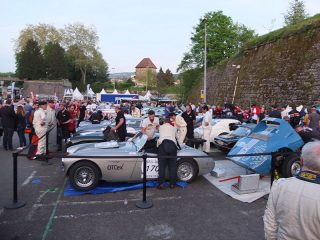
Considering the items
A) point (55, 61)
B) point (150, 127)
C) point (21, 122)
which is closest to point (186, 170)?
point (150, 127)

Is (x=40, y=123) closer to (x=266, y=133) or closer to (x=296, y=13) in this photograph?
(x=266, y=133)

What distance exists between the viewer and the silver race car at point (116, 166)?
6480 millimetres

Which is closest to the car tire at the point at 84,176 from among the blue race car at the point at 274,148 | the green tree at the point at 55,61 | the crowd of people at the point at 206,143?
the crowd of people at the point at 206,143

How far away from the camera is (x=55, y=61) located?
234 feet

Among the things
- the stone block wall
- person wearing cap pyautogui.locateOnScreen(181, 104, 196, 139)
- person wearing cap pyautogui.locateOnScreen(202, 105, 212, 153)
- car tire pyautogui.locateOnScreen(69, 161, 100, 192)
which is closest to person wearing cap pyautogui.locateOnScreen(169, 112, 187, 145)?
person wearing cap pyautogui.locateOnScreen(181, 104, 196, 139)

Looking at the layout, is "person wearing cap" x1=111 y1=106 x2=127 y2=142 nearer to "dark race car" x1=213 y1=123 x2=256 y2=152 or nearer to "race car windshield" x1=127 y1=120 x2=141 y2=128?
"race car windshield" x1=127 y1=120 x2=141 y2=128

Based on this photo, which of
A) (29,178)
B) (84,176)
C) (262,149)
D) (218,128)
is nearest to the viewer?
(84,176)

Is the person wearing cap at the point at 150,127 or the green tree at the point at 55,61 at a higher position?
the green tree at the point at 55,61

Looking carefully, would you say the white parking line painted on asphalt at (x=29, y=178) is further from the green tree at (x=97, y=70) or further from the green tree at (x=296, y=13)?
the green tree at (x=97, y=70)

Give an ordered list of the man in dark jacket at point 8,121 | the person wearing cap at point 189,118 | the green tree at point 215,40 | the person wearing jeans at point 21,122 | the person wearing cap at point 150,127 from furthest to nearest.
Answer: the green tree at point 215,40 → the person wearing jeans at point 21,122 → the man in dark jacket at point 8,121 → the person wearing cap at point 189,118 → the person wearing cap at point 150,127

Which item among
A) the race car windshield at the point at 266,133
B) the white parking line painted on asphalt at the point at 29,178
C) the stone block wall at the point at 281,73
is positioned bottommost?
the white parking line painted on asphalt at the point at 29,178

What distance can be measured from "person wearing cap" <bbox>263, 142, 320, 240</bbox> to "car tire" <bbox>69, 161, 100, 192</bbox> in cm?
466

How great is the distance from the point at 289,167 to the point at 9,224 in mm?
5875

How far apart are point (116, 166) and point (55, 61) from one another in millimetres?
70260
